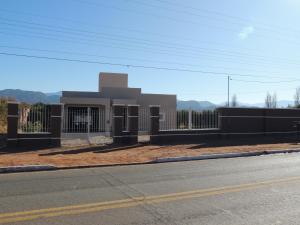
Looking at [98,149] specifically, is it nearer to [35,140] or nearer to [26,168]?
[35,140]

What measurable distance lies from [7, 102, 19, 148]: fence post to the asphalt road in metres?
6.63

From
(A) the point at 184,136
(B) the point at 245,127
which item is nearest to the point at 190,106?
(A) the point at 184,136

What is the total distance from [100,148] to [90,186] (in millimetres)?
8993

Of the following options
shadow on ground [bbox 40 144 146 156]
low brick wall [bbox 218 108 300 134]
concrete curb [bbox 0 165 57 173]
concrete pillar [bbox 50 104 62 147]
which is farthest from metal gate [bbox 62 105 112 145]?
concrete curb [bbox 0 165 57 173]

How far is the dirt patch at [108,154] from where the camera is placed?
14.1m

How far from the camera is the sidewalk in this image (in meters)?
14.0

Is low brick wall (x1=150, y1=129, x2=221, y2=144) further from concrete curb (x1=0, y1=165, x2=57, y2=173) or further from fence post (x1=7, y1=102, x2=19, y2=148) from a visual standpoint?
concrete curb (x1=0, y1=165, x2=57, y2=173)

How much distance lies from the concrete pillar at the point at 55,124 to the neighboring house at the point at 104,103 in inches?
108

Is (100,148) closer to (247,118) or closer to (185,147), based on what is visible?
(185,147)

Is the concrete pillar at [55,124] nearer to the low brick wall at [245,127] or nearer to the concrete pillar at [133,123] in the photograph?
the concrete pillar at [133,123]

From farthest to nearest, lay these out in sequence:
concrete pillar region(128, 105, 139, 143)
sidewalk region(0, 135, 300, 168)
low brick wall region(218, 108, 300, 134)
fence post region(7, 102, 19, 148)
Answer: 1. low brick wall region(218, 108, 300, 134)
2. concrete pillar region(128, 105, 139, 143)
3. fence post region(7, 102, 19, 148)
4. sidewalk region(0, 135, 300, 168)

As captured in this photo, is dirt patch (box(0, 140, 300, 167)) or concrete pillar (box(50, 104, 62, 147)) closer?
dirt patch (box(0, 140, 300, 167))

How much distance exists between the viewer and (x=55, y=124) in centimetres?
1883

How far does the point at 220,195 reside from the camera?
8.45 m
